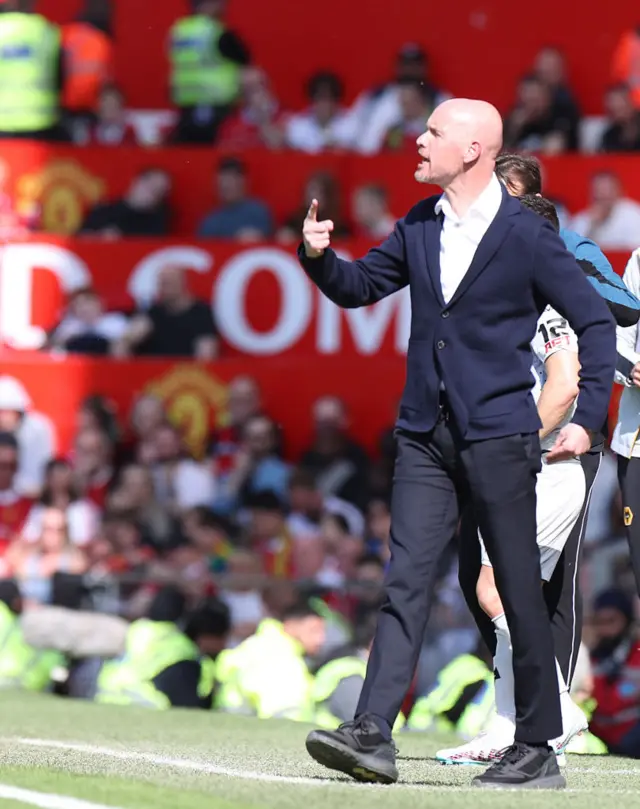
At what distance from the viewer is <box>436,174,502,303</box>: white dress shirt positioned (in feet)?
16.6

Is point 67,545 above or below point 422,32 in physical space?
below

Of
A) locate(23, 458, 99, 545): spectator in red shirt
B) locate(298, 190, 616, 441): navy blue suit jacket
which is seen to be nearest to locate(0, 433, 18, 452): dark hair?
locate(23, 458, 99, 545): spectator in red shirt

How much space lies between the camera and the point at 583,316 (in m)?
4.98

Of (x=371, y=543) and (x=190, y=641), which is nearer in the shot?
(x=190, y=641)

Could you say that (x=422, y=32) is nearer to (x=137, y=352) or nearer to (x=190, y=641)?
(x=137, y=352)

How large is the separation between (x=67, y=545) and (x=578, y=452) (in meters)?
6.88

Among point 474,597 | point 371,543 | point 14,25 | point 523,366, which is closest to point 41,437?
point 371,543

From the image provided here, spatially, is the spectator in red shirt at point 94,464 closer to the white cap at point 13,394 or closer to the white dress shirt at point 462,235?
the white cap at point 13,394

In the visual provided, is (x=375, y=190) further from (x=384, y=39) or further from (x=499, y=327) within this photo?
(x=499, y=327)

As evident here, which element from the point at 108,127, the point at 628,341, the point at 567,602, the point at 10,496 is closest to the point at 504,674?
the point at 567,602

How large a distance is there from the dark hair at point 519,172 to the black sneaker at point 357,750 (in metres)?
1.74

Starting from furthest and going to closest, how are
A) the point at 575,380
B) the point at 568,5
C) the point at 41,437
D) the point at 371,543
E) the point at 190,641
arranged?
1. the point at 568,5
2. the point at 41,437
3. the point at 371,543
4. the point at 190,641
5. the point at 575,380

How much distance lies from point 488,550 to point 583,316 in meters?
0.65

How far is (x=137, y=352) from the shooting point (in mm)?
12930
